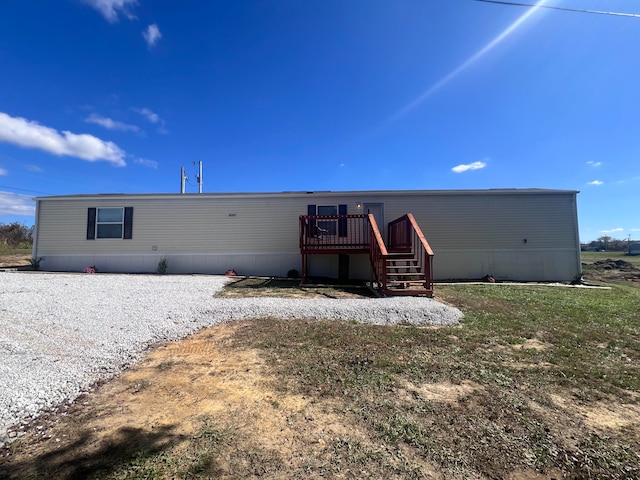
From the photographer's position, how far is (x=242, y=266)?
37.3 feet

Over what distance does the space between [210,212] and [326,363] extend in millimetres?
9615

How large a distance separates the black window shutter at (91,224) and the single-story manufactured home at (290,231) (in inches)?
1.5

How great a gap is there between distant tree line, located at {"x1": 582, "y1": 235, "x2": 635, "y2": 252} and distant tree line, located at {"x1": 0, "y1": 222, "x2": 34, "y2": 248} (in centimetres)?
5860

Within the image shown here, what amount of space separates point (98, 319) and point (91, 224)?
905 cm

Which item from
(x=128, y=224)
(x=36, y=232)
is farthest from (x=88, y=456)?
(x=36, y=232)

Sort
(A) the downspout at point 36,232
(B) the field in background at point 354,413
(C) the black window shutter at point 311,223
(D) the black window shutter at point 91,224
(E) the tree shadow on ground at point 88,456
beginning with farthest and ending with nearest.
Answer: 1. (D) the black window shutter at point 91,224
2. (A) the downspout at point 36,232
3. (C) the black window shutter at point 311,223
4. (B) the field in background at point 354,413
5. (E) the tree shadow on ground at point 88,456

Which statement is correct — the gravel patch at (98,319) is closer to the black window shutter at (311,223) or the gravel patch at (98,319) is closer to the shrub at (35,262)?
the black window shutter at (311,223)

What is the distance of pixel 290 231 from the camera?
1140 centimetres

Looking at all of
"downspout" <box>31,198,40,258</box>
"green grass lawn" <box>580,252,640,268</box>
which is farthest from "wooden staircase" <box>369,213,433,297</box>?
"green grass lawn" <box>580,252,640,268</box>

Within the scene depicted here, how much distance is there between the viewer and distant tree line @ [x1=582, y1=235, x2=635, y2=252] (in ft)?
121

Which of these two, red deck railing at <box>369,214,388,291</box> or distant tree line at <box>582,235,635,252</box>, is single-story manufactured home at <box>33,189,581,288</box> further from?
distant tree line at <box>582,235,635,252</box>

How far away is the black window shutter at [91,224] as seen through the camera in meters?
11.6

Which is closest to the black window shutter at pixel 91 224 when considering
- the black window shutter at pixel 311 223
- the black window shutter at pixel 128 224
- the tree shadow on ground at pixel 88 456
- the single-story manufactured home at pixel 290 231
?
the single-story manufactured home at pixel 290 231

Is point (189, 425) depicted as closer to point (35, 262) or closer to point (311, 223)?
point (311, 223)
